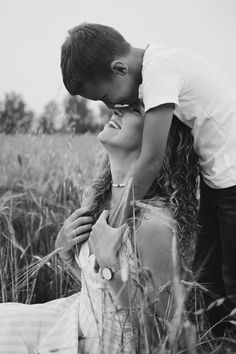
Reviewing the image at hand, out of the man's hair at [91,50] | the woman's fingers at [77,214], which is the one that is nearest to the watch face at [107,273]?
the woman's fingers at [77,214]

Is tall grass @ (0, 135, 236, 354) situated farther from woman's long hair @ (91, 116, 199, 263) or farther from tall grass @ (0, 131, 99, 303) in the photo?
woman's long hair @ (91, 116, 199, 263)

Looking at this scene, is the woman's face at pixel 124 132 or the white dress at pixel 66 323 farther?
the woman's face at pixel 124 132

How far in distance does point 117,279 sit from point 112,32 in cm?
105

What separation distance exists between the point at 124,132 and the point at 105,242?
40 cm

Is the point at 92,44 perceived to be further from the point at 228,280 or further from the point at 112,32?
the point at 228,280

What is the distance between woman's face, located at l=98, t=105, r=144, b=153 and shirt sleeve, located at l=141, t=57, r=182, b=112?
7cm

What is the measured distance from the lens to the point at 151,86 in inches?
72.6

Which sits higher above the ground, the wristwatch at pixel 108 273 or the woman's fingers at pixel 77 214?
the woman's fingers at pixel 77 214

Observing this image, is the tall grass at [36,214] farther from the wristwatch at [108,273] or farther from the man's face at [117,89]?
the wristwatch at [108,273]

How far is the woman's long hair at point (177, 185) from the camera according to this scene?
1.80 m

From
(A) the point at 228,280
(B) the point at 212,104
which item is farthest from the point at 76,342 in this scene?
(B) the point at 212,104

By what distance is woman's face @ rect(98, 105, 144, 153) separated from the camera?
67.2 inches

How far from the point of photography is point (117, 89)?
203cm

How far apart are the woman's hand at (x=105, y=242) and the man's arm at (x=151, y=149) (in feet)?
0.61
